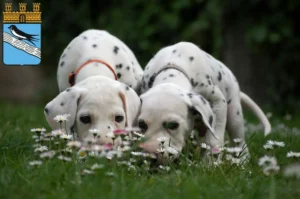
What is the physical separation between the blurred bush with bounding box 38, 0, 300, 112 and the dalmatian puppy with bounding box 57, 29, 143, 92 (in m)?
5.31

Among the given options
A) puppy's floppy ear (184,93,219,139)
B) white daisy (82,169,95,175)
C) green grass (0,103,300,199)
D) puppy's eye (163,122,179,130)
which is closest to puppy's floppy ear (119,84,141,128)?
puppy's eye (163,122,179,130)

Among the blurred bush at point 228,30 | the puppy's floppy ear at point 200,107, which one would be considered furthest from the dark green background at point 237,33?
the puppy's floppy ear at point 200,107

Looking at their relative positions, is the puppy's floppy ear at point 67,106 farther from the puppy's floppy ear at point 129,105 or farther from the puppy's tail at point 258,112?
the puppy's tail at point 258,112

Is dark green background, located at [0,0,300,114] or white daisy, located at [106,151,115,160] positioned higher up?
dark green background, located at [0,0,300,114]

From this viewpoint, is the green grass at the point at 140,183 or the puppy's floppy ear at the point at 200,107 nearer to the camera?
the green grass at the point at 140,183

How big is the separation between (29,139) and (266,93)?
26.0 feet

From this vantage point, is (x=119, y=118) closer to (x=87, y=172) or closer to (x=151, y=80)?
(x=151, y=80)

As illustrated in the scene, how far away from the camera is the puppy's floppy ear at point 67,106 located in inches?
196

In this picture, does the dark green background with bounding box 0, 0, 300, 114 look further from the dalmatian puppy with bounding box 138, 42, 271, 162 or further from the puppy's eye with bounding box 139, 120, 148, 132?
the puppy's eye with bounding box 139, 120, 148, 132

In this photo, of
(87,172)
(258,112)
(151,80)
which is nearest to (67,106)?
(151,80)

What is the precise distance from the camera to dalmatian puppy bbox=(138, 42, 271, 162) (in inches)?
196

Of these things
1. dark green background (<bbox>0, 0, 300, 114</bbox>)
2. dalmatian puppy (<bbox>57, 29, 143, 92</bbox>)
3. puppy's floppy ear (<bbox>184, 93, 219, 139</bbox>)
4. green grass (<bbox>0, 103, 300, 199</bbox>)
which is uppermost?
dark green background (<bbox>0, 0, 300, 114</bbox>)

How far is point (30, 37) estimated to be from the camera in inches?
239

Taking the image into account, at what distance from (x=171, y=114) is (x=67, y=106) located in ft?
2.99
